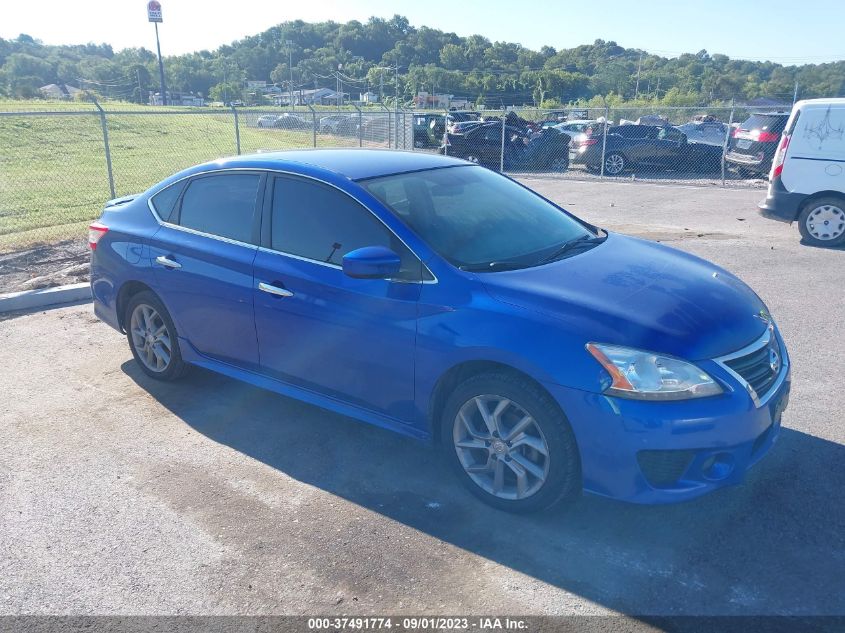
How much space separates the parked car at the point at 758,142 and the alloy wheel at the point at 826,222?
7.50 metres

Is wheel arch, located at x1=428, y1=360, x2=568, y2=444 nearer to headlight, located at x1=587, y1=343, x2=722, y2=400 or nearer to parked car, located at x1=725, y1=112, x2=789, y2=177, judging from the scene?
headlight, located at x1=587, y1=343, x2=722, y2=400

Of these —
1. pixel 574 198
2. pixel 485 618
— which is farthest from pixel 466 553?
pixel 574 198

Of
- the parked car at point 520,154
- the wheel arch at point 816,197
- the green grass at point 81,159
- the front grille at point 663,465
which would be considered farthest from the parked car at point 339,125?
the front grille at point 663,465

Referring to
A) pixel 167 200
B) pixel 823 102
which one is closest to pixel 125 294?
pixel 167 200

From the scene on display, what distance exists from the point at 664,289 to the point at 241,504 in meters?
2.37

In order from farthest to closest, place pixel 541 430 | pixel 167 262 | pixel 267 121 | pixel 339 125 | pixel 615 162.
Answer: pixel 267 121
pixel 339 125
pixel 615 162
pixel 167 262
pixel 541 430

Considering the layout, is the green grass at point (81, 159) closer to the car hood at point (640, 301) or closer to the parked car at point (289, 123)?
the parked car at point (289, 123)

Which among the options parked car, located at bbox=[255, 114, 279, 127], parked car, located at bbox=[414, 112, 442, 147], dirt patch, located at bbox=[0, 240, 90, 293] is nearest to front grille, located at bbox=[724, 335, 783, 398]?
dirt patch, located at bbox=[0, 240, 90, 293]

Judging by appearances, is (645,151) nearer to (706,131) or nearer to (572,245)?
(706,131)

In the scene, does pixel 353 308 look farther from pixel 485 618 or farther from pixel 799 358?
pixel 799 358

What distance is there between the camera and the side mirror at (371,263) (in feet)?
11.7

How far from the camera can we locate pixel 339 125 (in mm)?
23406

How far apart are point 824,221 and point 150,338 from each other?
8629 mm

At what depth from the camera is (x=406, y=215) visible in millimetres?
3918
